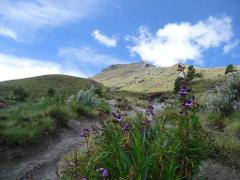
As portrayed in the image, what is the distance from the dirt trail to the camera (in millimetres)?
7527

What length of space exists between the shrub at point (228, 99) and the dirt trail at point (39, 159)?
14.6 feet

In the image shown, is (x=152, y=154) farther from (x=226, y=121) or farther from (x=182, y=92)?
(x=226, y=121)

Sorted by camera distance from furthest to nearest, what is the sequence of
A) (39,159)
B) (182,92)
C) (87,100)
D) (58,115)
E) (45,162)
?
(87,100), (58,115), (39,159), (45,162), (182,92)

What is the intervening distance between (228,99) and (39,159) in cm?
631

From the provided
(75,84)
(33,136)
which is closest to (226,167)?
(33,136)

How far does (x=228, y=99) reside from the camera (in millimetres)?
11328

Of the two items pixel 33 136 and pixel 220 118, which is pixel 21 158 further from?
pixel 220 118

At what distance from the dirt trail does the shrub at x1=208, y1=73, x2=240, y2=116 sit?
4442 mm

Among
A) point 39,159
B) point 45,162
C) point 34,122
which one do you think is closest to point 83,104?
point 34,122

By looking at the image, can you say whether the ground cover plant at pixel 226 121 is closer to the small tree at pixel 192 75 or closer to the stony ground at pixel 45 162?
the stony ground at pixel 45 162

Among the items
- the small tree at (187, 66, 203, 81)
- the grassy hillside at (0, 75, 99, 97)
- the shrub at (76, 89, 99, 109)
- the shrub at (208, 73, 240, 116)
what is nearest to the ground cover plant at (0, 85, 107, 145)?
the shrub at (76, 89, 99, 109)

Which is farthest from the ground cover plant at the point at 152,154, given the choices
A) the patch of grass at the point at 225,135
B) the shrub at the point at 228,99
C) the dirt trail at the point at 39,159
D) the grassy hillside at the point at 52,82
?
the grassy hillside at the point at 52,82

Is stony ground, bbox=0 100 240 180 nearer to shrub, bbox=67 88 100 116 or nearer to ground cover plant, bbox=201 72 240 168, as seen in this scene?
ground cover plant, bbox=201 72 240 168

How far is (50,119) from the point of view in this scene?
38.3ft
